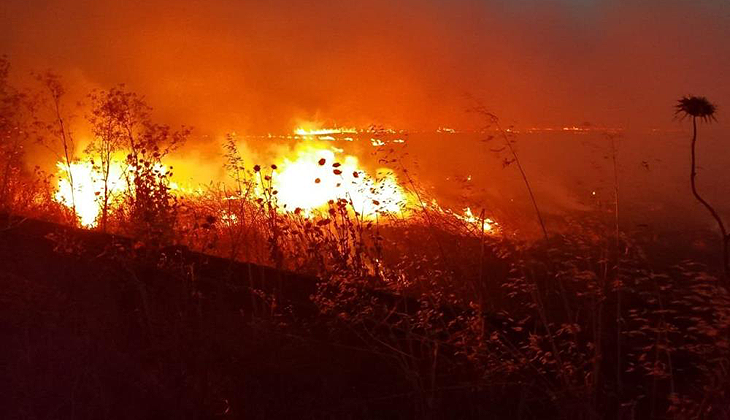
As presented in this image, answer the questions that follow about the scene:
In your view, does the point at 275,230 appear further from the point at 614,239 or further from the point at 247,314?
the point at 614,239

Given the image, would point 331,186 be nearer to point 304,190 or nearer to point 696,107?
point 304,190

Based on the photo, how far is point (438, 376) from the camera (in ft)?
11.7

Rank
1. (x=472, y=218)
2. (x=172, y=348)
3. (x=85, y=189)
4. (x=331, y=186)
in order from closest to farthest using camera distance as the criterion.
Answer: (x=172, y=348) < (x=472, y=218) < (x=331, y=186) < (x=85, y=189)

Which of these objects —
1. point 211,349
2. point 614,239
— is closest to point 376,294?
point 211,349

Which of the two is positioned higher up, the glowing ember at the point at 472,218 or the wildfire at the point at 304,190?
the wildfire at the point at 304,190

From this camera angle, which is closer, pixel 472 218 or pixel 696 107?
pixel 696 107

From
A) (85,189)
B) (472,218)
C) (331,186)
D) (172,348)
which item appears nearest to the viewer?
(172,348)

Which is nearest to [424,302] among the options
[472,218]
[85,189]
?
[472,218]

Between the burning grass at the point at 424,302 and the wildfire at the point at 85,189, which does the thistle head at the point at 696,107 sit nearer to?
the burning grass at the point at 424,302

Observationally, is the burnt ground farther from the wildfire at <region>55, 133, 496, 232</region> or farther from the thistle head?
the thistle head

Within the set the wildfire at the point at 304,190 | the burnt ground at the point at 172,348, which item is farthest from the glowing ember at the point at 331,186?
the burnt ground at the point at 172,348

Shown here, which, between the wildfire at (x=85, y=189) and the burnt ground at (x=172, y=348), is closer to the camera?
the burnt ground at (x=172, y=348)

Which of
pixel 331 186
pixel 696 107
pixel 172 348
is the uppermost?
pixel 331 186

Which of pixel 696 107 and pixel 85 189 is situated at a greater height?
pixel 85 189
